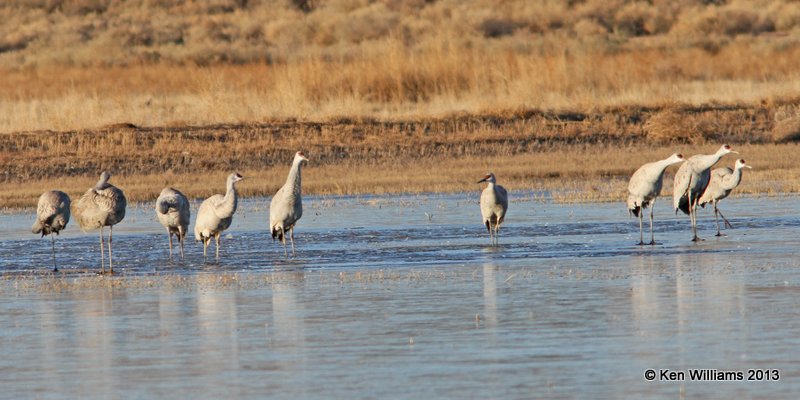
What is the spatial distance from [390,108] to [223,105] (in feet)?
12.2

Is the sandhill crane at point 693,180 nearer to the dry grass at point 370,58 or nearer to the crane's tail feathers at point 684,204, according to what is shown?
the crane's tail feathers at point 684,204

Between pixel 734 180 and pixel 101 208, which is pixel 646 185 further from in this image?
pixel 101 208

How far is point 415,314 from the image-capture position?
11.0m

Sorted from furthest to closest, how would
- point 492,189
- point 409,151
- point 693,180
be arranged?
1. point 409,151
2. point 693,180
3. point 492,189

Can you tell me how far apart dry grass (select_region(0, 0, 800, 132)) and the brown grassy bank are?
4.40 ft

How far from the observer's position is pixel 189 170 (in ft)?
87.9

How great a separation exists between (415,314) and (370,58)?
26.8 metres

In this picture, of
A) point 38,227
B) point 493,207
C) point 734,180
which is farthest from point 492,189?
point 38,227

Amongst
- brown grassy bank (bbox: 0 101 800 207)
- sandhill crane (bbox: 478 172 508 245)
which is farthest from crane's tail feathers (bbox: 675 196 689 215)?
brown grassy bank (bbox: 0 101 800 207)

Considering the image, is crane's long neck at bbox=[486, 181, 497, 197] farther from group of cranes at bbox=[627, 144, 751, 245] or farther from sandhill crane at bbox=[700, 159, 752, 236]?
sandhill crane at bbox=[700, 159, 752, 236]

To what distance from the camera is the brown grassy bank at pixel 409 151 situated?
24.5m

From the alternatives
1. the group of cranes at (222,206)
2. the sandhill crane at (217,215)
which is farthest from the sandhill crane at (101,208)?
the sandhill crane at (217,215)

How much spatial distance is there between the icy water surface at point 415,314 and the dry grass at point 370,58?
15.8 meters

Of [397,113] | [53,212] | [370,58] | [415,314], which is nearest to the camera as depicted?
[415,314]
